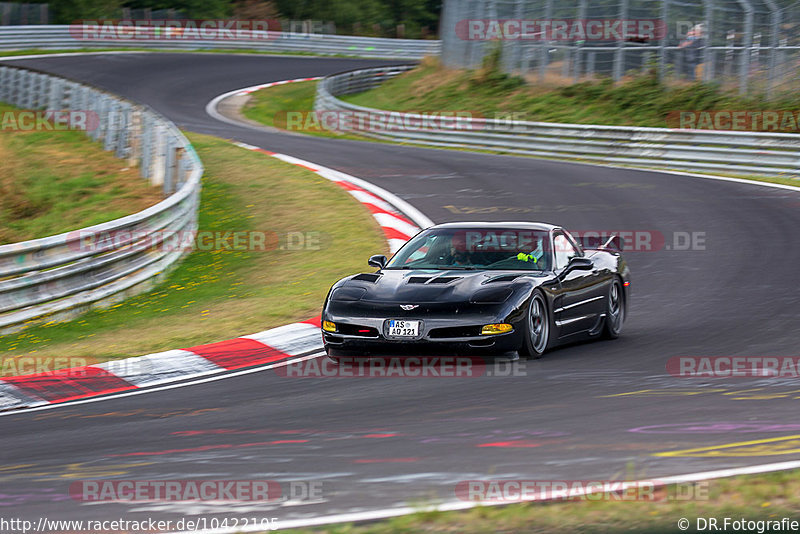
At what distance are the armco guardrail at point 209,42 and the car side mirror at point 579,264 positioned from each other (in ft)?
131

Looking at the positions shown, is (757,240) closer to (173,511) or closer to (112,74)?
(173,511)

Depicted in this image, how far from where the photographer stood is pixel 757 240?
47.5 ft

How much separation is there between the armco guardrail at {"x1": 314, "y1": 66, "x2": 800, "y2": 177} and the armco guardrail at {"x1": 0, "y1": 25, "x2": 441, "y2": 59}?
18.8 m

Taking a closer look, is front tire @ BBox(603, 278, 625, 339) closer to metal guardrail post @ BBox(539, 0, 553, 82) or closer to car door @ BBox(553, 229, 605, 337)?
car door @ BBox(553, 229, 605, 337)

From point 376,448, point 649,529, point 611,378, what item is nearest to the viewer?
point 649,529

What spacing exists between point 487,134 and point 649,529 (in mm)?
24137

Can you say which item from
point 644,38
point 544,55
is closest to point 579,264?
point 644,38

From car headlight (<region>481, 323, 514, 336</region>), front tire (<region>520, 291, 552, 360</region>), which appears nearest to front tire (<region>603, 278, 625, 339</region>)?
front tire (<region>520, 291, 552, 360</region>)

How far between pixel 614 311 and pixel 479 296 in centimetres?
216

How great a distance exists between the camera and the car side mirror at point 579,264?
9.21 meters

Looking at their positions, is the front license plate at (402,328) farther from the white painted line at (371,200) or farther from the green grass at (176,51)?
the green grass at (176,51)

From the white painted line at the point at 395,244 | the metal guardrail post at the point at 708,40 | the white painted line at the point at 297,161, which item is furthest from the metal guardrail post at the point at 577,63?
the white painted line at the point at 395,244

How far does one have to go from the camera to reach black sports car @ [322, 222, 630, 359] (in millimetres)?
8273

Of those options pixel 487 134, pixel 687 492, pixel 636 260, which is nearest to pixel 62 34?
pixel 487 134
